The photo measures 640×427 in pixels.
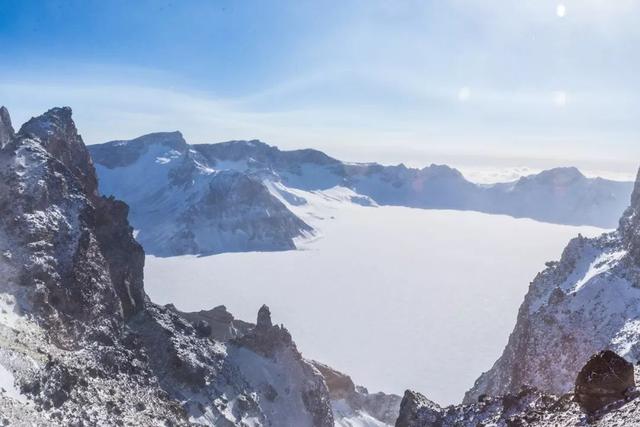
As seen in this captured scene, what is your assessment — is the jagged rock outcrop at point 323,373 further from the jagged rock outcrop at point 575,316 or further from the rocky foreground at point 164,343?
the jagged rock outcrop at point 575,316

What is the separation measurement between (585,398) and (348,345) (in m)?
150

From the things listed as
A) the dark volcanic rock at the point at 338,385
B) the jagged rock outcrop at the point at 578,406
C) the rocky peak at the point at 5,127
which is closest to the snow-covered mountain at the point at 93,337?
the rocky peak at the point at 5,127

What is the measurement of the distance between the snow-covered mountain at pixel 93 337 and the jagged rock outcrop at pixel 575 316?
27487 millimetres

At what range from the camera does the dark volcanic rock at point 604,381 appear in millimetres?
26984

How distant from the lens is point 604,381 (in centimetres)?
2738

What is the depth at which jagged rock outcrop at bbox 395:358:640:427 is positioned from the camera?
25.6m

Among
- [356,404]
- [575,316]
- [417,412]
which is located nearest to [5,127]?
[356,404]

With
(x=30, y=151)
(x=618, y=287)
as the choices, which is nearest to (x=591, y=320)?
(x=618, y=287)

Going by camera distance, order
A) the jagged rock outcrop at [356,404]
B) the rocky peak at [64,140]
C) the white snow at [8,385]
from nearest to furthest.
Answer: the white snow at [8,385], the rocky peak at [64,140], the jagged rock outcrop at [356,404]

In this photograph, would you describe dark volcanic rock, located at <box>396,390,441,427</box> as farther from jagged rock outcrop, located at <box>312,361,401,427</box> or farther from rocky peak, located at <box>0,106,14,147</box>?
rocky peak, located at <box>0,106,14,147</box>

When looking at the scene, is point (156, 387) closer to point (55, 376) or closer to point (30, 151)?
point (55, 376)

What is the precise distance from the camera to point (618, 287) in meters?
67.8

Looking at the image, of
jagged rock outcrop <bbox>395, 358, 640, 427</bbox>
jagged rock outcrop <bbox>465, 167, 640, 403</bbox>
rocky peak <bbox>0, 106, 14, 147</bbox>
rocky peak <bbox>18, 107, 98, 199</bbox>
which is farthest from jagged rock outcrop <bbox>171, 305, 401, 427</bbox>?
rocky peak <bbox>0, 106, 14, 147</bbox>

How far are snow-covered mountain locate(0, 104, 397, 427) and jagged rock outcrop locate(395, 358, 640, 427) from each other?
27.0m
